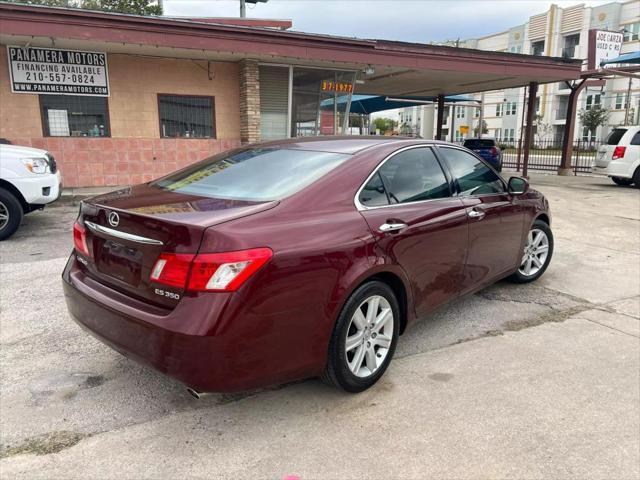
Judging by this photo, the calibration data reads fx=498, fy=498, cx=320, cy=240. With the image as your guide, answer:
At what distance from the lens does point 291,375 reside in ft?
8.75

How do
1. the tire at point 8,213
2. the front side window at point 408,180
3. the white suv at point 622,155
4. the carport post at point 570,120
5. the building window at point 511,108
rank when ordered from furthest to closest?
the building window at point 511,108
the carport post at point 570,120
the white suv at point 622,155
the tire at point 8,213
the front side window at point 408,180

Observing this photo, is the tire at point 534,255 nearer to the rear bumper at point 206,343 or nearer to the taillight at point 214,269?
the rear bumper at point 206,343

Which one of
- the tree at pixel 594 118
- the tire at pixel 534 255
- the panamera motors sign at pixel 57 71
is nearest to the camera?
the tire at pixel 534 255

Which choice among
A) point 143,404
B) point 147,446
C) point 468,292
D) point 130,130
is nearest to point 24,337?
point 143,404

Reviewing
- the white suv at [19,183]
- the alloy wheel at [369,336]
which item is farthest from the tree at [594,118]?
the alloy wheel at [369,336]

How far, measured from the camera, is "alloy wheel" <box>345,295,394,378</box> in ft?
9.91

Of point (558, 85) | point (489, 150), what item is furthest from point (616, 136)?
point (558, 85)

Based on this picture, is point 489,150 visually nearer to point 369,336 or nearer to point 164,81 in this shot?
point 164,81

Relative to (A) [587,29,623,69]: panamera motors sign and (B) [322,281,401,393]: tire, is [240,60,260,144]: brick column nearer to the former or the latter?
(B) [322,281,401,393]: tire

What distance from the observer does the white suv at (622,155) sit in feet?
47.5

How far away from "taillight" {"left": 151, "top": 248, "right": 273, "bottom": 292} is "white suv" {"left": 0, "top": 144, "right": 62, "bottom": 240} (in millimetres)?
5540

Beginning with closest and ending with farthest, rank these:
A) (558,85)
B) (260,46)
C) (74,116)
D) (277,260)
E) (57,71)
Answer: (277,260) → (57,71) → (260,46) → (74,116) → (558,85)

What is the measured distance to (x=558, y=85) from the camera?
62.8 metres

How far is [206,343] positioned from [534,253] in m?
4.13
